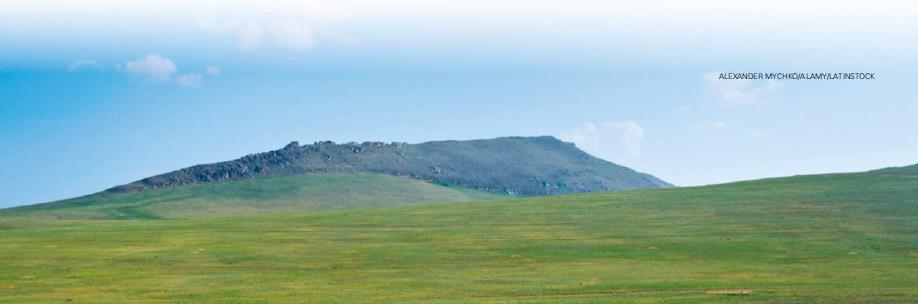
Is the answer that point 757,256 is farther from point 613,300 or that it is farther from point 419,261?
point 613,300

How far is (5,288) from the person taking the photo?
1785 inches

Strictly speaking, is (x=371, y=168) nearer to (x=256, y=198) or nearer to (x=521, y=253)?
(x=256, y=198)

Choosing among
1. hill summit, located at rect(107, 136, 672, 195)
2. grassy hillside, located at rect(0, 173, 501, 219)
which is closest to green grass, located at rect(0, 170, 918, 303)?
grassy hillside, located at rect(0, 173, 501, 219)

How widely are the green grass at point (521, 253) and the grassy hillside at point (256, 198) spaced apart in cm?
3804

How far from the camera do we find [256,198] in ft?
473

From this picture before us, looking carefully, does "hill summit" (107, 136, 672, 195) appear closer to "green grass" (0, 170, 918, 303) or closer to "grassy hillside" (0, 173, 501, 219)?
"grassy hillside" (0, 173, 501, 219)

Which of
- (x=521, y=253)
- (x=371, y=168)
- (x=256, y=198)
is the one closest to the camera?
(x=521, y=253)

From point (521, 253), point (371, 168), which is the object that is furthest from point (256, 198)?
point (521, 253)

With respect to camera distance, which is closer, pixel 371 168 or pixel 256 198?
pixel 256 198

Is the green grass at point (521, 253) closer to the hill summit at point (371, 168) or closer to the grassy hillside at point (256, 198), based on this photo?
the grassy hillside at point (256, 198)

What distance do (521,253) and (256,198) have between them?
8886 centimetres

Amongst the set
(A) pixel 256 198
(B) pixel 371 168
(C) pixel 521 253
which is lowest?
(C) pixel 521 253

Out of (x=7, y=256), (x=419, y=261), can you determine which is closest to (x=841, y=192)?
(x=419, y=261)

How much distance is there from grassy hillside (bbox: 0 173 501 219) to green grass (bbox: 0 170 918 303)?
3804cm
